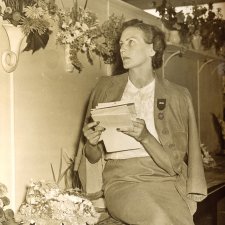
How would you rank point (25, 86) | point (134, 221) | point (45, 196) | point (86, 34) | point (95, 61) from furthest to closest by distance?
point (95, 61)
point (86, 34)
point (25, 86)
point (45, 196)
point (134, 221)

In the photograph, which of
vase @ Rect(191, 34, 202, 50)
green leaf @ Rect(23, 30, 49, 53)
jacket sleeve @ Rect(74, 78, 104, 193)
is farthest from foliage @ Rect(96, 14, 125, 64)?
vase @ Rect(191, 34, 202, 50)

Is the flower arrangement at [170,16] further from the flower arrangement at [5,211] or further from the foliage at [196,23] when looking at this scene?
the flower arrangement at [5,211]

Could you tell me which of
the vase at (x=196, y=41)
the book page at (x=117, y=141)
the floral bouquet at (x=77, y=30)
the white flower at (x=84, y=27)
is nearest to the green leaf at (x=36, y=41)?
the floral bouquet at (x=77, y=30)

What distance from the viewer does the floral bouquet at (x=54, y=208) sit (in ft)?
8.58

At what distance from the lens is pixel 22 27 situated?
266 centimetres

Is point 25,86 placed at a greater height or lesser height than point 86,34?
lesser

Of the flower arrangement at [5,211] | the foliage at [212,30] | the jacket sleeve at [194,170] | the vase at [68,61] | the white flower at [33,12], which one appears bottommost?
the flower arrangement at [5,211]

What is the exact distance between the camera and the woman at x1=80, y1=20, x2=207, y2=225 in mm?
2611

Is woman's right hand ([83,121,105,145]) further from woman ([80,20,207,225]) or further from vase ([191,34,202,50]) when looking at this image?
vase ([191,34,202,50])

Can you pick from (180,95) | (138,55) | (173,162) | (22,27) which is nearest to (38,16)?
(22,27)

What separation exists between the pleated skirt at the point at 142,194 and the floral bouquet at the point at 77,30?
0.98 metres

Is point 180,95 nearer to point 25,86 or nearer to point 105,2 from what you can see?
point 25,86

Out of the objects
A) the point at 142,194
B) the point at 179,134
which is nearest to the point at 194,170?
the point at 179,134

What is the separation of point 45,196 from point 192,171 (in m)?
0.90
